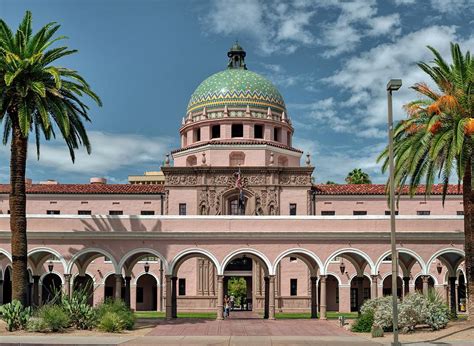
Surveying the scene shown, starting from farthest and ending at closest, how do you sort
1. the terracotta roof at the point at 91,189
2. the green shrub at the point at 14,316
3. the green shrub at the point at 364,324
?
the terracotta roof at the point at 91,189 < the green shrub at the point at 364,324 < the green shrub at the point at 14,316

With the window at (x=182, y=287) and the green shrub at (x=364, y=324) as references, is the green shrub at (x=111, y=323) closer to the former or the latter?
the green shrub at (x=364, y=324)

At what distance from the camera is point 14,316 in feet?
92.0

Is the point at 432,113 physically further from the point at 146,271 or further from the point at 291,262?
the point at 146,271

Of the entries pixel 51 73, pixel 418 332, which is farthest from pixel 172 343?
pixel 51 73

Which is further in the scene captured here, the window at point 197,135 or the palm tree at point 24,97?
the window at point 197,135

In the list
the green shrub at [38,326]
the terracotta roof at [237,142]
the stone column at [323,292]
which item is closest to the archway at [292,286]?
the terracotta roof at [237,142]

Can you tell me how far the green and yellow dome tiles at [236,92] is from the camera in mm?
56438

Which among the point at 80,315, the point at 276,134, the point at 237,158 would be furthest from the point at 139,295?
the point at 80,315

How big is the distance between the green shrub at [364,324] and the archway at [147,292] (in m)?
28.5

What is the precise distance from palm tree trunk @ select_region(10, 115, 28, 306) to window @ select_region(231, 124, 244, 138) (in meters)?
26.9

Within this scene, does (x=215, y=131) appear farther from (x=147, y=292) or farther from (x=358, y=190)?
(x=147, y=292)

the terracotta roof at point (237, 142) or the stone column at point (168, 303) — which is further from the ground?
the terracotta roof at point (237, 142)

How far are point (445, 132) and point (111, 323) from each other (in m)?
17.4

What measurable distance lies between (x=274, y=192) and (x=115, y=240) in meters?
17.1
